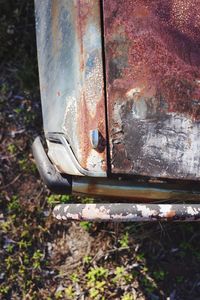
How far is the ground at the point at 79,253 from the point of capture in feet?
12.8

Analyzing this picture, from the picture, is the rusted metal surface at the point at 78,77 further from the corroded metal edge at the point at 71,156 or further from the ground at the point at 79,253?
the ground at the point at 79,253

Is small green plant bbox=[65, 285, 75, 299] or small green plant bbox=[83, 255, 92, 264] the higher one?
small green plant bbox=[83, 255, 92, 264]

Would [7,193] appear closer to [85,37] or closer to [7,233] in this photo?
[7,233]

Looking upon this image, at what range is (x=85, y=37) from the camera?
2785 mm

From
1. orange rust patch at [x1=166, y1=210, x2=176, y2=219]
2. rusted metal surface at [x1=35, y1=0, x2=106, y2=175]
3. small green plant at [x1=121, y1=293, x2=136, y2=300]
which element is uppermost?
rusted metal surface at [x1=35, y1=0, x2=106, y2=175]

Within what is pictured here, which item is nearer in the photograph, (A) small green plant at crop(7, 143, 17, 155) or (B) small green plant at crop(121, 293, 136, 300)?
(B) small green plant at crop(121, 293, 136, 300)

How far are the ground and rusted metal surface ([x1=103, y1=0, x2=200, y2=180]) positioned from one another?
51.5 inches

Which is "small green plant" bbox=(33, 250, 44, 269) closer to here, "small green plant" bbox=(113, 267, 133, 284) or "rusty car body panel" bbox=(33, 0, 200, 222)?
"small green plant" bbox=(113, 267, 133, 284)

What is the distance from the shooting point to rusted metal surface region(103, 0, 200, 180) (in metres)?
2.68

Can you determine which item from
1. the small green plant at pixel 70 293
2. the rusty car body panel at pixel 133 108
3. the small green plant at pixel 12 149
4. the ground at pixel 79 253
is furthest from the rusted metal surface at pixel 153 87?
the small green plant at pixel 12 149

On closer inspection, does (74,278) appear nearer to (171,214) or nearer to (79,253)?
(79,253)

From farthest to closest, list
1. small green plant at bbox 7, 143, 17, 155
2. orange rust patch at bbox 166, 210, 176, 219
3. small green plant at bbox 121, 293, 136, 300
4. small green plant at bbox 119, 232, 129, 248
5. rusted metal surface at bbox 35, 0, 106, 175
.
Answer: small green plant at bbox 7, 143, 17, 155 → small green plant at bbox 119, 232, 129, 248 → small green plant at bbox 121, 293, 136, 300 → rusted metal surface at bbox 35, 0, 106, 175 → orange rust patch at bbox 166, 210, 176, 219

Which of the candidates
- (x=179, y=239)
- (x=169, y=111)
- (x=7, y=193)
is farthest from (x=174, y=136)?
(x=7, y=193)

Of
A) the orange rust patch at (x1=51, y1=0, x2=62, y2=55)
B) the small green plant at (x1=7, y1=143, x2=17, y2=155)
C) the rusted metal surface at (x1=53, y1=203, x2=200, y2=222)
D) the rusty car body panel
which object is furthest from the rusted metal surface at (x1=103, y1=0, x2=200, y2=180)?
the small green plant at (x1=7, y1=143, x2=17, y2=155)
